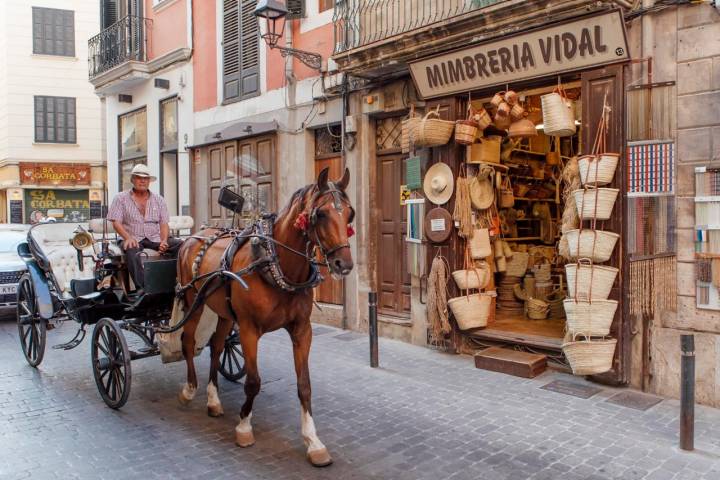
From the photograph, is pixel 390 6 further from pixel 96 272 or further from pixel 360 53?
pixel 96 272

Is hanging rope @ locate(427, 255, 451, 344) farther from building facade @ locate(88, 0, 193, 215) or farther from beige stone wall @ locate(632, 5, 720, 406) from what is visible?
building facade @ locate(88, 0, 193, 215)

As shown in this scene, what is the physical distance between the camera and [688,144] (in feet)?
19.3

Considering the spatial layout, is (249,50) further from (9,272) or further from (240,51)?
(9,272)

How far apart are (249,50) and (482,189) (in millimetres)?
6108

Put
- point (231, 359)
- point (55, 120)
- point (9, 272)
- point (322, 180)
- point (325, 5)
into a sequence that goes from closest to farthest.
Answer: point (322, 180) → point (231, 359) → point (325, 5) → point (9, 272) → point (55, 120)

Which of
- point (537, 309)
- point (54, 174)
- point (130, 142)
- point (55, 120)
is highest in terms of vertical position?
point (55, 120)

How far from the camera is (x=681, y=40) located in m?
5.91

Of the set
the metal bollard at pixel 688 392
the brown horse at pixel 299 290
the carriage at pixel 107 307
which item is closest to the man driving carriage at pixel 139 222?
the carriage at pixel 107 307

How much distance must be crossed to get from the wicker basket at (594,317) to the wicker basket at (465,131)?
2.55 metres

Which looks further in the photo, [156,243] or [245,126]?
[245,126]

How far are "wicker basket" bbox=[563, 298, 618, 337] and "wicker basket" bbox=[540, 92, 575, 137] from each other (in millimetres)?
1895

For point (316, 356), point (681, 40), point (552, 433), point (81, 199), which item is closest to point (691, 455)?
point (552, 433)

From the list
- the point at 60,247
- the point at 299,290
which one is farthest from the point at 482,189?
the point at 60,247

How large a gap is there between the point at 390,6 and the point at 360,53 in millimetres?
879
